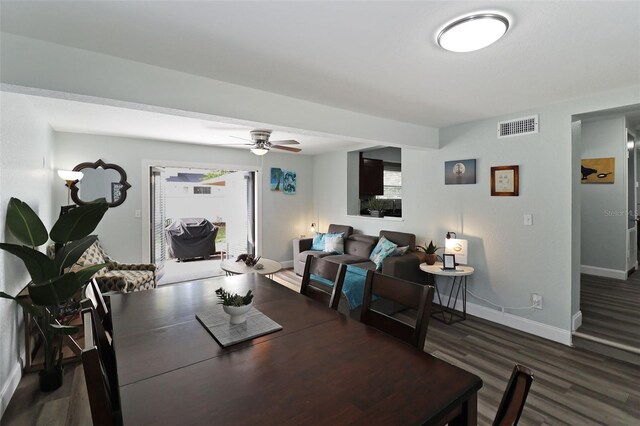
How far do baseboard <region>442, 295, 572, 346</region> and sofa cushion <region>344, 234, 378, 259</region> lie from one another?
1.55m

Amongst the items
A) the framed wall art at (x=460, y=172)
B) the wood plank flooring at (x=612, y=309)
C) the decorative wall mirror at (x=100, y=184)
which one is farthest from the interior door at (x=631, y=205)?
the decorative wall mirror at (x=100, y=184)

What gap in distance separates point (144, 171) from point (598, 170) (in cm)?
747

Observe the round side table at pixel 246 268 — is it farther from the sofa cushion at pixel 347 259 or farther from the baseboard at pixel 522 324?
the baseboard at pixel 522 324

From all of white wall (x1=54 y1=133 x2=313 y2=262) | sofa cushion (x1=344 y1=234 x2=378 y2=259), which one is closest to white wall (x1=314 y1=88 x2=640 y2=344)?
sofa cushion (x1=344 y1=234 x2=378 y2=259)

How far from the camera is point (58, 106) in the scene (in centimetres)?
321

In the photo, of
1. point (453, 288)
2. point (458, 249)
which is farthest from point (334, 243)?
point (458, 249)

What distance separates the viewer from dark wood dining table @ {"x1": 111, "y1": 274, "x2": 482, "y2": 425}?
96cm

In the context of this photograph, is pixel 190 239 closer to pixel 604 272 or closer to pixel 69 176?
pixel 69 176

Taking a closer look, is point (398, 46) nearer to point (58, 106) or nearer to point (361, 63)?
point (361, 63)

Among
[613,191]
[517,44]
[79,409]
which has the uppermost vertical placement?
[517,44]

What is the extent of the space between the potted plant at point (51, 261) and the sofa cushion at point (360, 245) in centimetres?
363

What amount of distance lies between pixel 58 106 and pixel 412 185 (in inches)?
170

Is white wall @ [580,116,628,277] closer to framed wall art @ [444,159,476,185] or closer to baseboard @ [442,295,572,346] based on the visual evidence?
framed wall art @ [444,159,476,185]

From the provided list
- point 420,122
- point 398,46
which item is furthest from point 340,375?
point 420,122
